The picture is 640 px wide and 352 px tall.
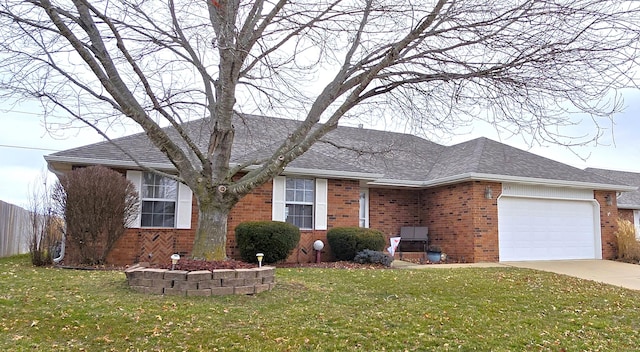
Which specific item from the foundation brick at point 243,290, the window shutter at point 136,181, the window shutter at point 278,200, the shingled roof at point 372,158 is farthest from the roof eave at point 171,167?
the foundation brick at point 243,290

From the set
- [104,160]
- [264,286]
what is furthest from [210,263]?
[104,160]

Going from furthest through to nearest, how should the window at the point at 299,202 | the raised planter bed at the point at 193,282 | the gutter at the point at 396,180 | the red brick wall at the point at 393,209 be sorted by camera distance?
the red brick wall at the point at 393,209 < the window at the point at 299,202 < the gutter at the point at 396,180 < the raised planter bed at the point at 193,282

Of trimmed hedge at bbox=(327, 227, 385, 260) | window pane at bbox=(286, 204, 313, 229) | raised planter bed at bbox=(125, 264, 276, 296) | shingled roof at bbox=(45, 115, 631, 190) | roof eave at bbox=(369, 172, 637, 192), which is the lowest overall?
raised planter bed at bbox=(125, 264, 276, 296)

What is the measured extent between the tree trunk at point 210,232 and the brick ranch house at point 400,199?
404 cm

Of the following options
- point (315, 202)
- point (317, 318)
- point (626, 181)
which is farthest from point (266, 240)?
point (626, 181)

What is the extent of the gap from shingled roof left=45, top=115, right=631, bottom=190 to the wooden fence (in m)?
3.69

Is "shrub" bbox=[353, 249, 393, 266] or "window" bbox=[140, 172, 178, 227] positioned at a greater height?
"window" bbox=[140, 172, 178, 227]

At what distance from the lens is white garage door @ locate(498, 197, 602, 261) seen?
14117 millimetres

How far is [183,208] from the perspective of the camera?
11977 millimetres

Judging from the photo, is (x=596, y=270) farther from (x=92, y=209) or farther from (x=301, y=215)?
(x=92, y=209)

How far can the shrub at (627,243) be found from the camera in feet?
A: 48.9

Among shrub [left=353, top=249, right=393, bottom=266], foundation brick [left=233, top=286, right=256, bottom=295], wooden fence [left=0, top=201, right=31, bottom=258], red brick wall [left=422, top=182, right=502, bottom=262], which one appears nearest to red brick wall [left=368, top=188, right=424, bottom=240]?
red brick wall [left=422, top=182, right=502, bottom=262]

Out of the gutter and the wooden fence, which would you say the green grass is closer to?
the gutter

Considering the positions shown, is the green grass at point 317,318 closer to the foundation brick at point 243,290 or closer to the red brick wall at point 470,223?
the foundation brick at point 243,290
